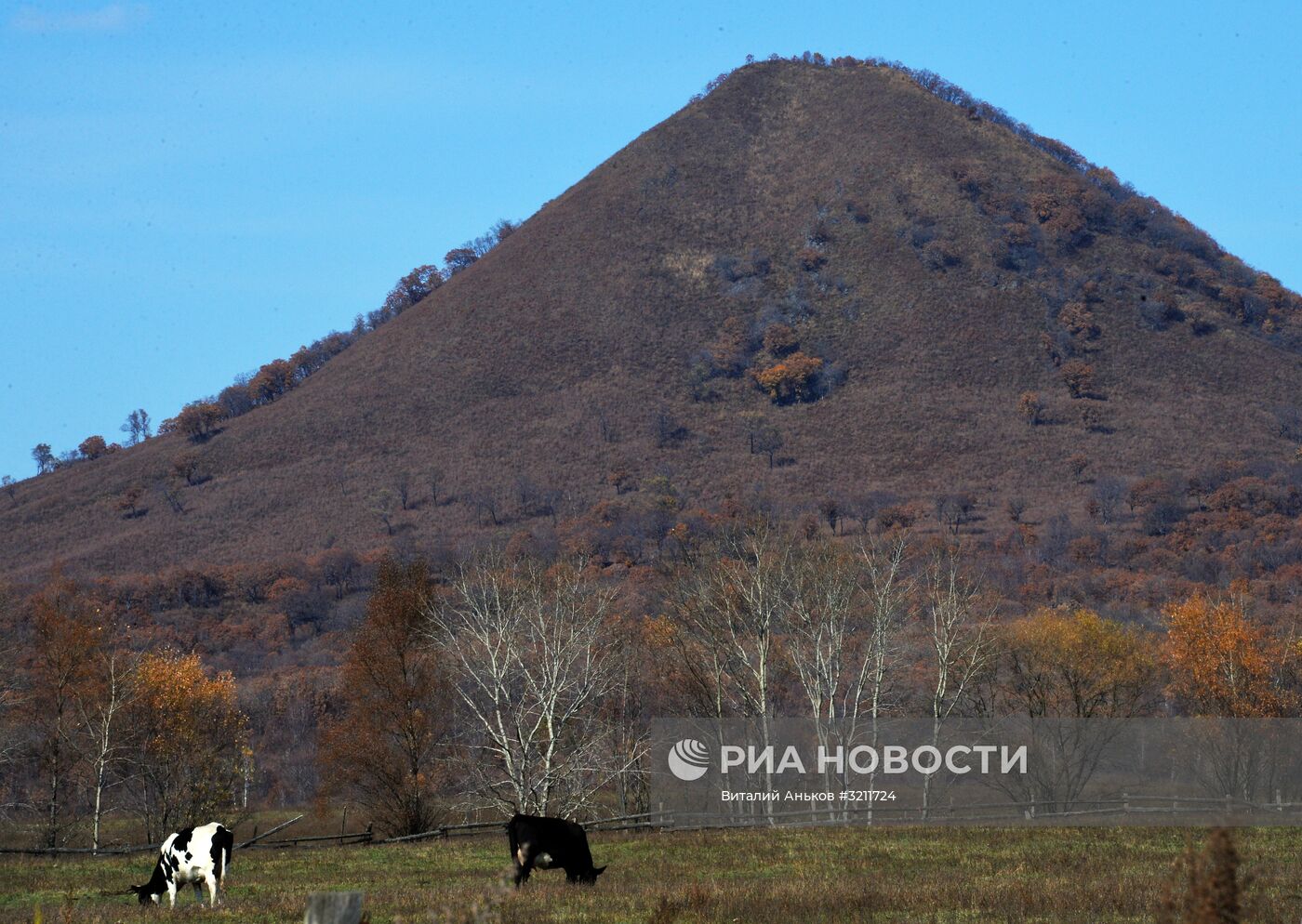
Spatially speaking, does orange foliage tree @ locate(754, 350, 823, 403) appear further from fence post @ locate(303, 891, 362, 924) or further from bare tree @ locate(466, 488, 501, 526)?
fence post @ locate(303, 891, 362, 924)

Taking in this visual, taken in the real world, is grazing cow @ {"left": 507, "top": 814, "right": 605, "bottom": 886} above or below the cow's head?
above

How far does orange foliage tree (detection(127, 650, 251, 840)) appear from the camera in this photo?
2018 inches

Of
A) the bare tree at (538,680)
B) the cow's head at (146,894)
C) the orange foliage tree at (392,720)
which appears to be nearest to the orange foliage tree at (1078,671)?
the bare tree at (538,680)

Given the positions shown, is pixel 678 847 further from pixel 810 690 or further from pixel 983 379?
pixel 983 379

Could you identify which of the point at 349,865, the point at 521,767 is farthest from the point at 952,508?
the point at 349,865

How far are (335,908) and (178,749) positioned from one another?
47958 mm

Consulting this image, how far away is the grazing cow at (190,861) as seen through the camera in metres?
23.2

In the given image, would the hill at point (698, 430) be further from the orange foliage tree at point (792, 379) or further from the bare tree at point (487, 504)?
the bare tree at point (487, 504)

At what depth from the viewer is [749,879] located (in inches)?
976

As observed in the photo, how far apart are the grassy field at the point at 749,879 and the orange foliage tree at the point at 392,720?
6413mm

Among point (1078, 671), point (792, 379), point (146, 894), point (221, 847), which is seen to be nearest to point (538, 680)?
point (1078, 671)

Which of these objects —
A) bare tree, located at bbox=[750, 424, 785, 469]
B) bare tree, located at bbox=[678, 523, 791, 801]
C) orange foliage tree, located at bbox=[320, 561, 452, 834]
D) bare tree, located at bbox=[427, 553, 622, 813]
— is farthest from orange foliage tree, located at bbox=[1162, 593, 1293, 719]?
bare tree, located at bbox=[750, 424, 785, 469]

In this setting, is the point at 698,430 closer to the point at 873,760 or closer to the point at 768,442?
the point at 768,442

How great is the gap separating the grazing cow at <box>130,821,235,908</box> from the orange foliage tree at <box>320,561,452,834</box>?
22114 millimetres
